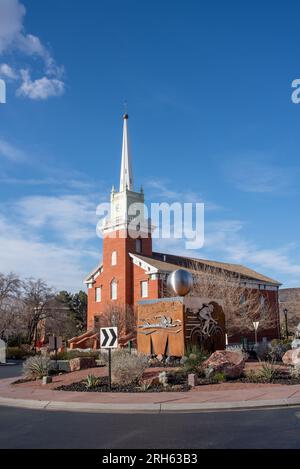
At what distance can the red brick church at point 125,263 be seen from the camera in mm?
47062

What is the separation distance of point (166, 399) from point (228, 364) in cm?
421

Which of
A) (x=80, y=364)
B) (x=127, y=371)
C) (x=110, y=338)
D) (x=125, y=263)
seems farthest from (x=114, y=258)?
(x=110, y=338)

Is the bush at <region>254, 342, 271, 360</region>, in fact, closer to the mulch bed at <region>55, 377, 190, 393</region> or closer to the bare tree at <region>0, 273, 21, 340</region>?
the mulch bed at <region>55, 377, 190, 393</region>

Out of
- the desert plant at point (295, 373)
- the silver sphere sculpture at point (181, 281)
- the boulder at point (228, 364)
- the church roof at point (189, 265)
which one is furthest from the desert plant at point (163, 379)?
the church roof at point (189, 265)

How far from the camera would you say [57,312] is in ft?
175

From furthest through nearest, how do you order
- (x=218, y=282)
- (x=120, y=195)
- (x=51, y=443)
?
(x=120, y=195)
(x=218, y=282)
(x=51, y=443)

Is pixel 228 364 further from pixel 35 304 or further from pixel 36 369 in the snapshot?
pixel 35 304

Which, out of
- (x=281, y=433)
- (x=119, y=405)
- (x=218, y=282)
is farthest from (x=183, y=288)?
(x=218, y=282)

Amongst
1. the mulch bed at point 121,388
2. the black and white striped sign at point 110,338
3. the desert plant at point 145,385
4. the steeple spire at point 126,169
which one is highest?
the steeple spire at point 126,169

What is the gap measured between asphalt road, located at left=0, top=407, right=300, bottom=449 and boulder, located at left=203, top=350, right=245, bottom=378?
4.94 metres

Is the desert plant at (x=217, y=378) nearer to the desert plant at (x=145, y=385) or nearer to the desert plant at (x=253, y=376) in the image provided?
the desert plant at (x=253, y=376)

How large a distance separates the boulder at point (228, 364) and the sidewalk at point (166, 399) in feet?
4.19

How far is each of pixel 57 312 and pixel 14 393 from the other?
39.8 metres
